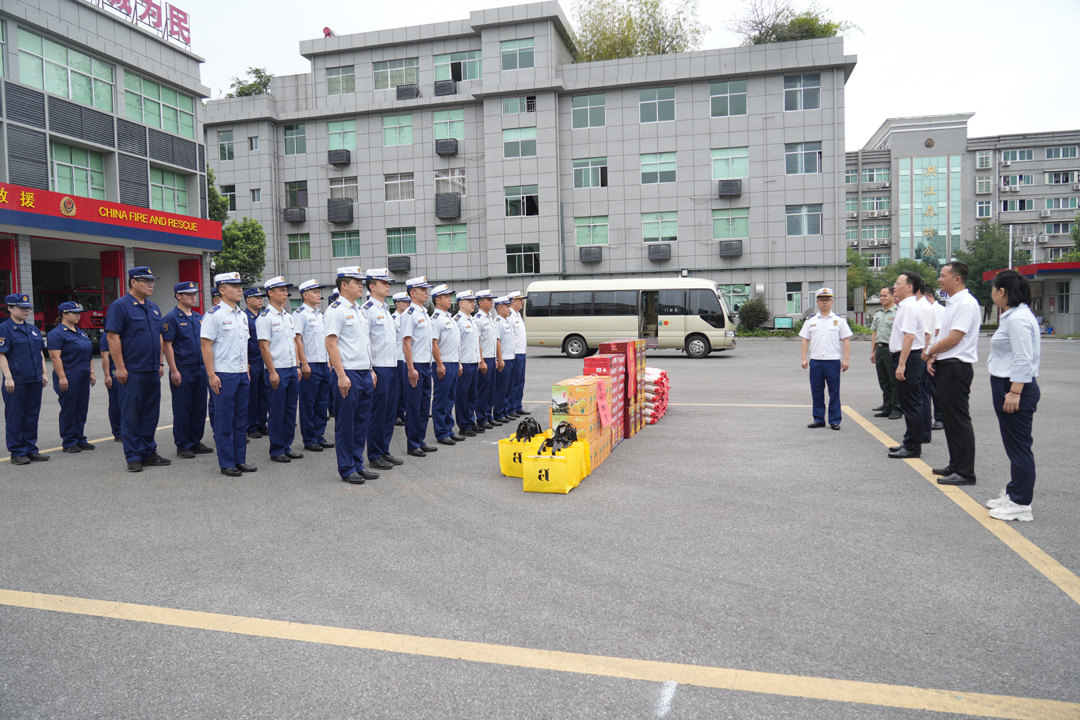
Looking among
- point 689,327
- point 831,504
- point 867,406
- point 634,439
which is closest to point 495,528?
point 831,504

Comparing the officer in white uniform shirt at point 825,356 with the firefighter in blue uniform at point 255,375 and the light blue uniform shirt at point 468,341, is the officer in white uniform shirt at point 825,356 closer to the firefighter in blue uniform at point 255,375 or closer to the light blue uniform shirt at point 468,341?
the light blue uniform shirt at point 468,341

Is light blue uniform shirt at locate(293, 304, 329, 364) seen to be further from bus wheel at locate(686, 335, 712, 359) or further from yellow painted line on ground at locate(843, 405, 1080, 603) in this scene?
bus wheel at locate(686, 335, 712, 359)

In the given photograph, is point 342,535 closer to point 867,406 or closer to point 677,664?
point 677,664

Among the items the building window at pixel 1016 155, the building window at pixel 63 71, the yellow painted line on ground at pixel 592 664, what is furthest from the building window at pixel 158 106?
the building window at pixel 1016 155

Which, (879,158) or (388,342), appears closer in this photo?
(388,342)

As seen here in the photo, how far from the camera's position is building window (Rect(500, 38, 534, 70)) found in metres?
36.8

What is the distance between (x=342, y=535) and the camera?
194 inches

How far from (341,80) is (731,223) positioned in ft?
78.4

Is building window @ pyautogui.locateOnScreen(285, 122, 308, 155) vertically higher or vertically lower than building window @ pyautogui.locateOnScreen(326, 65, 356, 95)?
lower

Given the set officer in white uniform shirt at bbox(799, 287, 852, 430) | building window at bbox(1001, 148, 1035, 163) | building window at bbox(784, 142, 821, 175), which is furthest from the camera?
building window at bbox(1001, 148, 1035, 163)

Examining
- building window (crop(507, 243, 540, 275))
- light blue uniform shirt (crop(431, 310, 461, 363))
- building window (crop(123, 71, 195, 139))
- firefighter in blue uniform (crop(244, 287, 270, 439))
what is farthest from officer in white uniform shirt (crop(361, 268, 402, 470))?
building window (crop(507, 243, 540, 275))

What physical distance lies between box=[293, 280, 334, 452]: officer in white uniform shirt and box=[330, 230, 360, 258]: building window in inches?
1307

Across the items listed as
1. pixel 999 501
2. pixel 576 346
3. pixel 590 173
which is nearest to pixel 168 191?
pixel 576 346

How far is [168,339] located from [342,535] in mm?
4275
